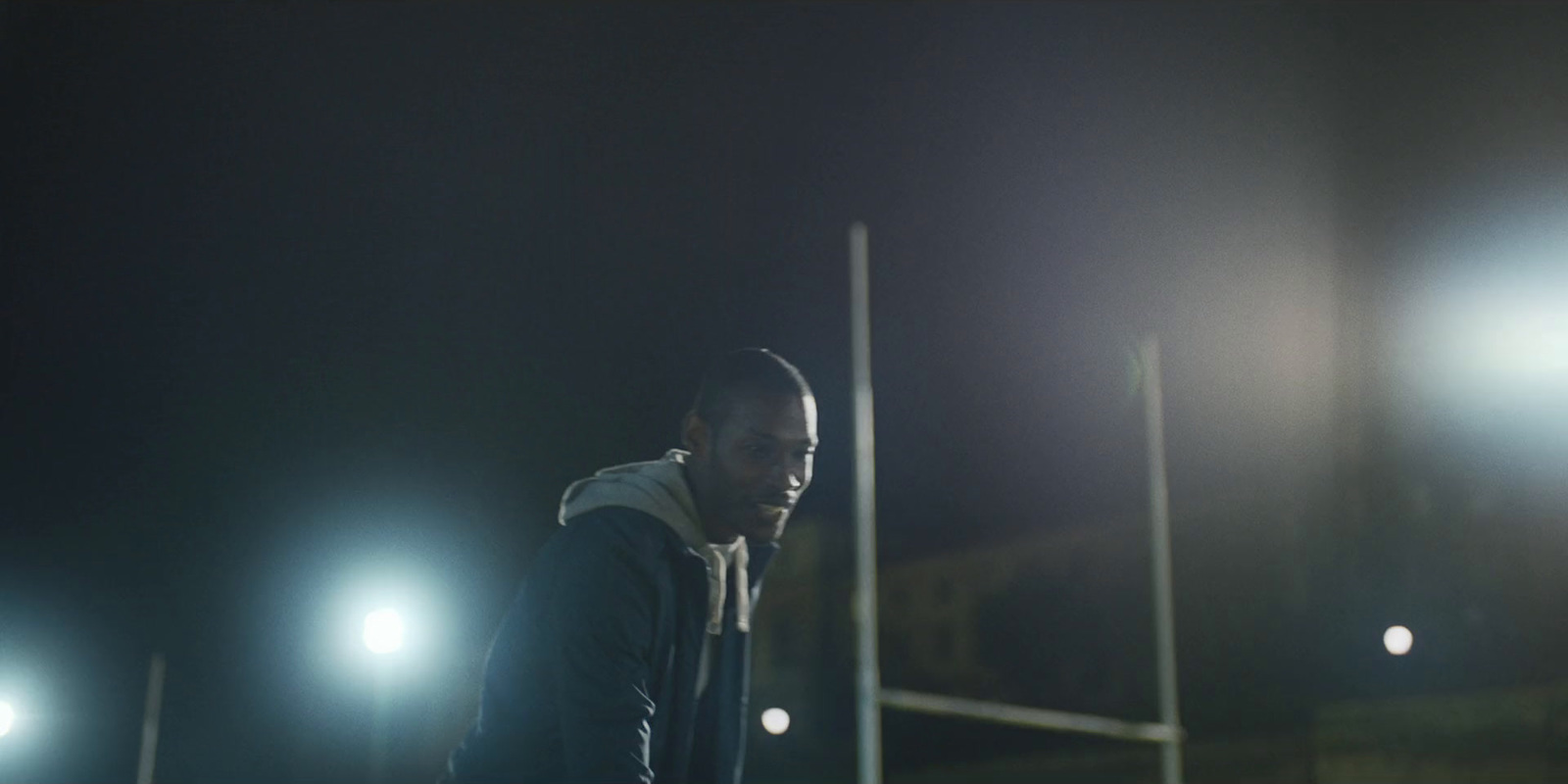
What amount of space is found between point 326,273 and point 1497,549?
6770 millimetres

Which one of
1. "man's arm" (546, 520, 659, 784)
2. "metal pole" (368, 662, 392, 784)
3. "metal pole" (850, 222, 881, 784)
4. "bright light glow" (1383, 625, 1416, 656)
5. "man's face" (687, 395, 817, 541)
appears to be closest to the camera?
"man's arm" (546, 520, 659, 784)

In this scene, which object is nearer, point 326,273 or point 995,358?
point 326,273

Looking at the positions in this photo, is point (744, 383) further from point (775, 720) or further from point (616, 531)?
point (775, 720)

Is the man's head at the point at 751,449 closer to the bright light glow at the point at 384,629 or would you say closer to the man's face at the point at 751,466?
the man's face at the point at 751,466

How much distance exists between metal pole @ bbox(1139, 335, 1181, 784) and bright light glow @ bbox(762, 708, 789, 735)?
3.74 metres

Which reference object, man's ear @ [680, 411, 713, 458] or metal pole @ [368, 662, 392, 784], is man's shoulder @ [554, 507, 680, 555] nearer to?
man's ear @ [680, 411, 713, 458]

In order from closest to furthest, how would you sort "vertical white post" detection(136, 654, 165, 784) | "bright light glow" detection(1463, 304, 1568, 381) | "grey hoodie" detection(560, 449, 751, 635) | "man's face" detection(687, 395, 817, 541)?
"grey hoodie" detection(560, 449, 751, 635) → "man's face" detection(687, 395, 817, 541) → "vertical white post" detection(136, 654, 165, 784) → "bright light glow" detection(1463, 304, 1568, 381)

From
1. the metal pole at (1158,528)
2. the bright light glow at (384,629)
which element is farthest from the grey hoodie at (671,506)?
the metal pole at (1158,528)

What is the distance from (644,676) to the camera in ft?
7.39

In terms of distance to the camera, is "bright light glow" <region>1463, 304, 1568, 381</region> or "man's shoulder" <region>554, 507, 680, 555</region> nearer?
"man's shoulder" <region>554, 507, 680, 555</region>

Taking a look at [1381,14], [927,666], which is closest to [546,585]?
[927,666]

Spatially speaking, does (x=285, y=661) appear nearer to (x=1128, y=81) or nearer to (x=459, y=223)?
(x=459, y=223)

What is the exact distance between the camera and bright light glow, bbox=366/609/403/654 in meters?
4.36

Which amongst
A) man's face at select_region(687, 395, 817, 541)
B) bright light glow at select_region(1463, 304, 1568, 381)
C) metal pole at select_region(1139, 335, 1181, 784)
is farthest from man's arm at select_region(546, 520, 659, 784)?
bright light glow at select_region(1463, 304, 1568, 381)
